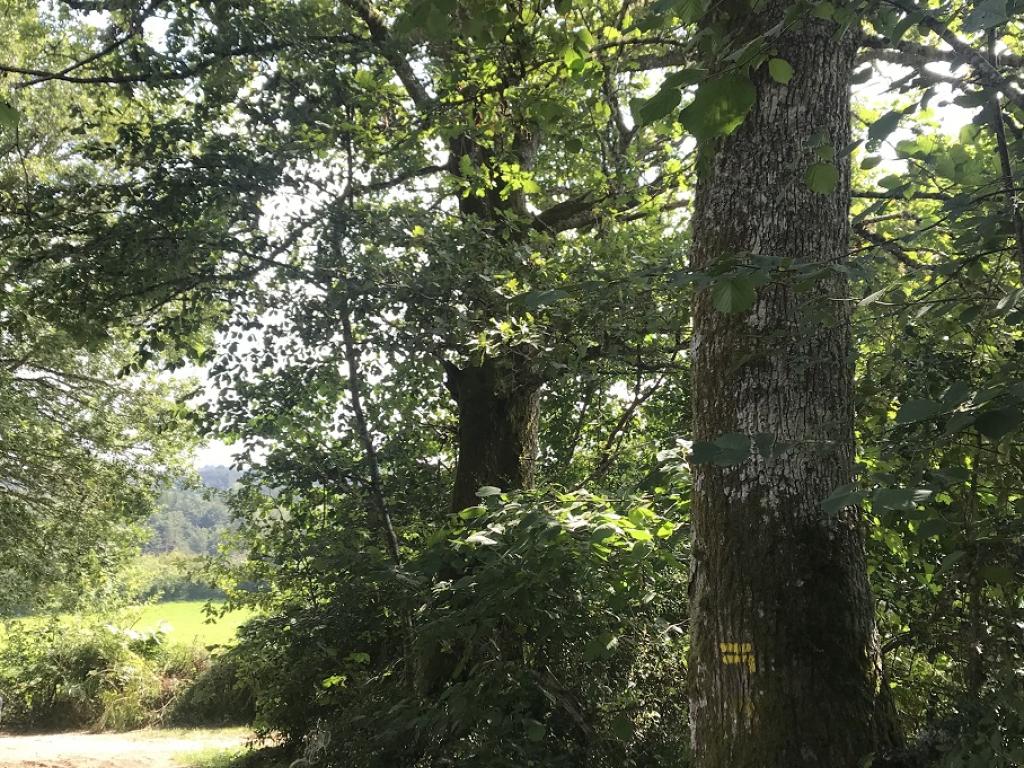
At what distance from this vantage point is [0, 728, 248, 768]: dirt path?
8.99m

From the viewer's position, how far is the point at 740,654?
2129mm

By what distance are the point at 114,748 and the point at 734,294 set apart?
39.5 feet

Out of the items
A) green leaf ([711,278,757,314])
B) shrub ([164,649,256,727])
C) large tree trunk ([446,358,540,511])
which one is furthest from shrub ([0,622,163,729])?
green leaf ([711,278,757,314])

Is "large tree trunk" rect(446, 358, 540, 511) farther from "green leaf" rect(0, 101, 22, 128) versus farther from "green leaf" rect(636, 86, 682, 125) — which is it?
"green leaf" rect(636, 86, 682, 125)

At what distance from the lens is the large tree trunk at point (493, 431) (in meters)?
6.53

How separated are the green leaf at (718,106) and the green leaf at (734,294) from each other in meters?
0.36

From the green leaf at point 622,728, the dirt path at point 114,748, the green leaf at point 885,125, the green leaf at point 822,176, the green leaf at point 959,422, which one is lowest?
the dirt path at point 114,748

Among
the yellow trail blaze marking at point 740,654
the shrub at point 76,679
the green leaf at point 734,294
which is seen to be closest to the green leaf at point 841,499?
the green leaf at point 734,294

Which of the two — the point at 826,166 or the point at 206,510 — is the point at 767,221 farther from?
the point at 206,510

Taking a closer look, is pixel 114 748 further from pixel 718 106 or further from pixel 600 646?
pixel 718 106

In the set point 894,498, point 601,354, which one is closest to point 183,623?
point 601,354

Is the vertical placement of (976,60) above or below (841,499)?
above

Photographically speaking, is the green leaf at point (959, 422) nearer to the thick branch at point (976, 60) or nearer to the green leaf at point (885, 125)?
the green leaf at point (885, 125)

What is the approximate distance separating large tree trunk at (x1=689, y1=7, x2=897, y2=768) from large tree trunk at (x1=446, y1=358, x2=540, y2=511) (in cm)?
401
